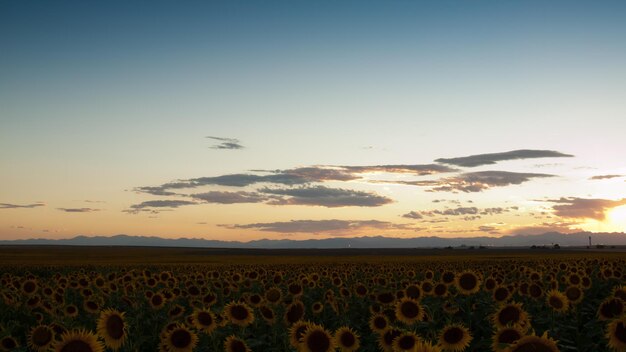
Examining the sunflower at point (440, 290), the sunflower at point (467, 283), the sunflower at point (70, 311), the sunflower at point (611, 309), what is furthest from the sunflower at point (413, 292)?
the sunflower at point (70, 311)

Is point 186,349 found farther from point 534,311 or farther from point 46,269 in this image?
point 46,269

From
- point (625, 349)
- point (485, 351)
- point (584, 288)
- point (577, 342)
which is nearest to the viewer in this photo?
point (625, 349)

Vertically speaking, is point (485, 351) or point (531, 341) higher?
point (531, 341)

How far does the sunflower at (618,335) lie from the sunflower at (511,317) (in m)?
1.50

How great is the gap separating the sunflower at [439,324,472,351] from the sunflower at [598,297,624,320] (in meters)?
3.32

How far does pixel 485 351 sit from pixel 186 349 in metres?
5.23

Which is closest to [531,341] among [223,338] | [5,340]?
[223,338]

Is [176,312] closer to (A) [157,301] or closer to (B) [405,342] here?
(A) [157,301]

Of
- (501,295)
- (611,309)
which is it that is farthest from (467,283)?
(611,309)

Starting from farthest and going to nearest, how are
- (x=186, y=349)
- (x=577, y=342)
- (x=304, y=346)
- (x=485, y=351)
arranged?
(x=485, y=351)
(x=577, y=342)
(x=186, y=349)
(x=304, y=346)

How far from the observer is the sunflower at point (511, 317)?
9758 millimetres

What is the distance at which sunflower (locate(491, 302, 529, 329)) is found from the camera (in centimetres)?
976

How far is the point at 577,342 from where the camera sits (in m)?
10.4

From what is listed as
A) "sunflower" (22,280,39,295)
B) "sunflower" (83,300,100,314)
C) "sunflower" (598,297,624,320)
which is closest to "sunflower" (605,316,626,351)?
"sunflower" (598,297,624,320)
